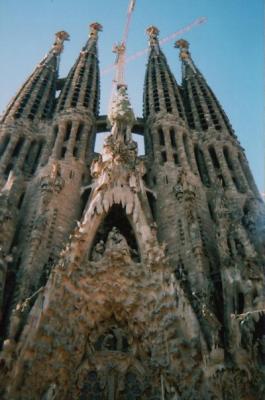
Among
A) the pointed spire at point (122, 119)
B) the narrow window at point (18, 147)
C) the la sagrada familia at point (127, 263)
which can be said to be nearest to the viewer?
the la sagrada familia at point (127, 263)

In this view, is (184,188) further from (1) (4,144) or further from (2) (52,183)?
(1) (4,144)

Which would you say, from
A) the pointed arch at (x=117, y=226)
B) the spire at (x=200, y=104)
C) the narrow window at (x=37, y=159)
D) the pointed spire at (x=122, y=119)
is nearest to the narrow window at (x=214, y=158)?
the spire at (x=200, y=104)

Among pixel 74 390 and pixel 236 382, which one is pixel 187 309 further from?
pixel 74 390

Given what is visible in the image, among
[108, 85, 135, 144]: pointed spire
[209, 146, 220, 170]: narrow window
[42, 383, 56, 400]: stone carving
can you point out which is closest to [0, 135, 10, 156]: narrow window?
[108, 85, 135, 144]: pointed spire

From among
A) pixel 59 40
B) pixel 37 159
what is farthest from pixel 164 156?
pixel 59 40

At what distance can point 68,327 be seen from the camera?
13.3m

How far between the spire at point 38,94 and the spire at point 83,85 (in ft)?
3.05

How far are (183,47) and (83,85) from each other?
40.1 ft

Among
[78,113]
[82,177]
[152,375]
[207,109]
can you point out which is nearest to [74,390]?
[152,375]

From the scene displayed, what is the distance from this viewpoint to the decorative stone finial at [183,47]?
35.8 metres

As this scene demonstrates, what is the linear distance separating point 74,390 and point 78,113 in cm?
1625

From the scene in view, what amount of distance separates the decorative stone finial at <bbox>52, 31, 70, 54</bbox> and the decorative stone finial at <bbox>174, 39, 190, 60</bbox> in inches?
361

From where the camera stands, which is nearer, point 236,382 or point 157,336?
point 236,382

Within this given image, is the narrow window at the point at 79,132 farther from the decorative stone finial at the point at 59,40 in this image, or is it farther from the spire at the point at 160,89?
the decorative stone finial at the point at 59,40
